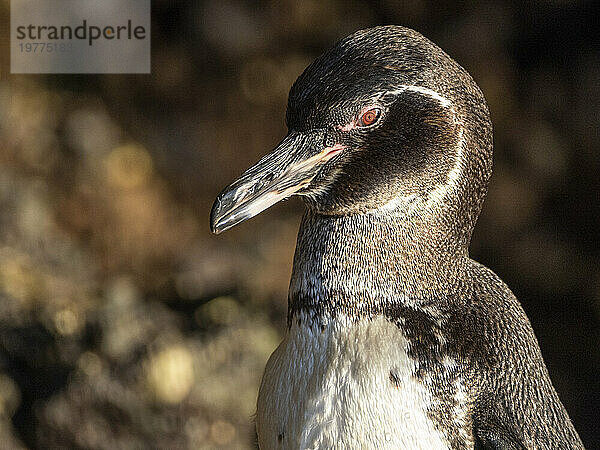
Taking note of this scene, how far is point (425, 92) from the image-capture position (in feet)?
2.74

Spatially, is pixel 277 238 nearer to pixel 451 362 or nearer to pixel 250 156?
pixel 250 156

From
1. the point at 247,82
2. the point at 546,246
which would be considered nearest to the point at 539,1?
the point at 546,246

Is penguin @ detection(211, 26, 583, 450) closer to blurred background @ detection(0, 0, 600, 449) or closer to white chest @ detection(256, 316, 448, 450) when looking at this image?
white chest @ detection(256, 316, 448, 450)

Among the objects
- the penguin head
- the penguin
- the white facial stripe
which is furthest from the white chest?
the white facial stripe

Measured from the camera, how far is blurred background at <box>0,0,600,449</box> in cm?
187

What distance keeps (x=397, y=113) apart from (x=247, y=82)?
4.33ft

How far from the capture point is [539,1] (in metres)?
1.80

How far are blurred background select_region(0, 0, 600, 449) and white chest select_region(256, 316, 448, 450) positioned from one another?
41.2 inches

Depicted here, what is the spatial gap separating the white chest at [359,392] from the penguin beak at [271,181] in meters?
0.16

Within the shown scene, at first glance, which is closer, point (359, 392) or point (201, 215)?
point (359, 392)

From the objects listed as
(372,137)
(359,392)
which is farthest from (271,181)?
(359,392)

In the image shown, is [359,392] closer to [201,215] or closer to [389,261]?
[389,261]

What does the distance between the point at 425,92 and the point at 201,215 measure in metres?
1.46

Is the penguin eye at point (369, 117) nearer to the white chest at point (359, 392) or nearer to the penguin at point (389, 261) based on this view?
the penguin at point (389, 261)
